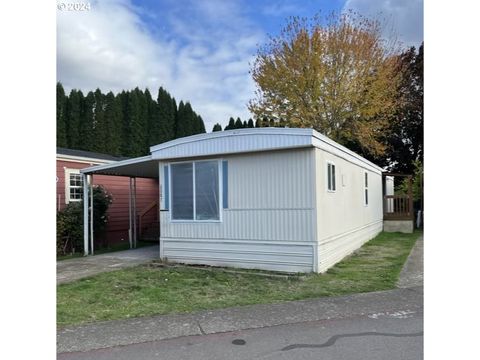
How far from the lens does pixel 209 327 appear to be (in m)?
4.48

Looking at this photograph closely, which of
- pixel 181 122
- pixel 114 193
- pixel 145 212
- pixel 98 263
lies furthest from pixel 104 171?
pixel 181 122

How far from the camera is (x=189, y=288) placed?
6.59 metres

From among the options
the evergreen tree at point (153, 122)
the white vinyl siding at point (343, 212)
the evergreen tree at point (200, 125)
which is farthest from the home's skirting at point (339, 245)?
the evergreen tree at point (200, 125)

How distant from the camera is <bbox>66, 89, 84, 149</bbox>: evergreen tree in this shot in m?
21.8

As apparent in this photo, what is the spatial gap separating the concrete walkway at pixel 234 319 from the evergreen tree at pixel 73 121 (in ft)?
62.6

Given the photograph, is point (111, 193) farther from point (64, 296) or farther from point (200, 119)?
point (200, 119)

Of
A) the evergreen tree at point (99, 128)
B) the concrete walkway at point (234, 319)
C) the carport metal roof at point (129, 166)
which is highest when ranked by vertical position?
→ the evergreen tree at point (99, 128)

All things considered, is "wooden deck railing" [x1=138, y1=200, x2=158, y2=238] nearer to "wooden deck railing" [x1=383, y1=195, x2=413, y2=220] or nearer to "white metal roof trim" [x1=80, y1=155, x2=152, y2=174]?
"white metal roof trim" [x1=80, y1=155, x2=152, y2=174]

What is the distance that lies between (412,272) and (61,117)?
19880 mm

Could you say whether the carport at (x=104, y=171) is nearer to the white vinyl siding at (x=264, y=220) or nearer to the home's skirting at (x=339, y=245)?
the white vinyl siding at (x=264, y=220)

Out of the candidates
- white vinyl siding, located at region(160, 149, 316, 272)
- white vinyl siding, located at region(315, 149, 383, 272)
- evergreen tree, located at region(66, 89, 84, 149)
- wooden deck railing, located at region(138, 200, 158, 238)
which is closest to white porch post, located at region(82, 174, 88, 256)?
white vinyl siding, located at region(160, 149, 316, 272)

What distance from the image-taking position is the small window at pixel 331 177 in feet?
28.2

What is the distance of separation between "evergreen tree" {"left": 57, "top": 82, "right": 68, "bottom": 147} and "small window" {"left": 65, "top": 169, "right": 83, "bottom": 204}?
30.0 ft

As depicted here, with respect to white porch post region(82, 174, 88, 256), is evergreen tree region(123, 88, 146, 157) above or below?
above
